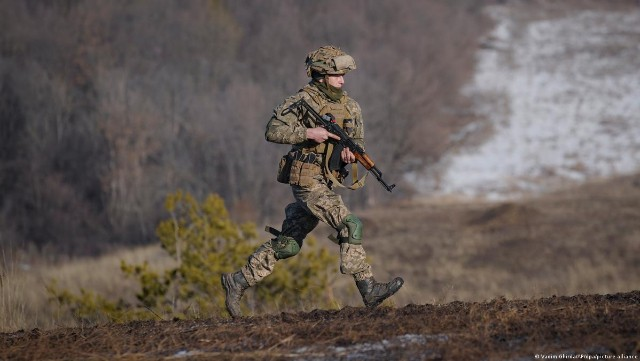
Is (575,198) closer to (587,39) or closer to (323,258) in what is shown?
(323,258)

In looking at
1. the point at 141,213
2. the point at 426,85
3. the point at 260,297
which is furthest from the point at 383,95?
the point at 260,297

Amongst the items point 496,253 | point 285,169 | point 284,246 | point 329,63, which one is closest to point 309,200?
point 285,169

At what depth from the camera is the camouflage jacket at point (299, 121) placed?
6.34m

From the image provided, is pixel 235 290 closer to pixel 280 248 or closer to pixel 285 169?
pixel 280 248

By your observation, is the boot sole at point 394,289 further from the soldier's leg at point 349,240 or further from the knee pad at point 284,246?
the knee pad at point 284,246

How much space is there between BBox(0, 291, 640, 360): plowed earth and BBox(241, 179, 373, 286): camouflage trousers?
53cm

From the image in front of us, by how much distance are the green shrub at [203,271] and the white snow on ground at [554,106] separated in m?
29.0

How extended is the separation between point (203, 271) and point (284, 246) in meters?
5.53

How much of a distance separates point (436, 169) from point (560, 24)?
23920mm

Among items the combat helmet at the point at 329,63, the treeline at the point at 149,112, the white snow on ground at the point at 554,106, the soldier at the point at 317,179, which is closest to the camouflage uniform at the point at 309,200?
the soldier at the point at 317,179

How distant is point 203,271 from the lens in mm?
11969

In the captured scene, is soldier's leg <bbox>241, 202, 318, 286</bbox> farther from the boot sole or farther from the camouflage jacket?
the boot sole

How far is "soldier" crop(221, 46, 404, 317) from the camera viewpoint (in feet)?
20.8

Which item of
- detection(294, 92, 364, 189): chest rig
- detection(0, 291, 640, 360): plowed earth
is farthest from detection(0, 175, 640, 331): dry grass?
detection(0, 291, 640, 360): plowed earth
